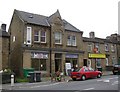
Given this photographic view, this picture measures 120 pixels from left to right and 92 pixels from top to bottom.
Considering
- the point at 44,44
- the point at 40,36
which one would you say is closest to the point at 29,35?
the point at 40,36

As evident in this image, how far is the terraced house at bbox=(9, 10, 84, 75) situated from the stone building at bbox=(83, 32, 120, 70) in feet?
13.8

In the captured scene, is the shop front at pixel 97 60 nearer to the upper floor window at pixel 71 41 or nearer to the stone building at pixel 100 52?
the stone building at pixel 100 52

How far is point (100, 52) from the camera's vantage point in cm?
4500

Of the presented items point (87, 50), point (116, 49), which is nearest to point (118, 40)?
point (116, 49)

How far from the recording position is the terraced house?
32.2m

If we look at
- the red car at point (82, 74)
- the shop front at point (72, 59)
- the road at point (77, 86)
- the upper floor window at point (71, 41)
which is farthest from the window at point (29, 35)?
the road at point (77, 86)

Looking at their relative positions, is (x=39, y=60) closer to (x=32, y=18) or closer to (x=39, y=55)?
(x=39, y=55)

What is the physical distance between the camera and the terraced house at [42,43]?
105 feet

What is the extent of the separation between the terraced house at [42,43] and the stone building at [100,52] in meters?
4.21

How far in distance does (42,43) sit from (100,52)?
49.0ft

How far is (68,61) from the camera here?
3703 cm

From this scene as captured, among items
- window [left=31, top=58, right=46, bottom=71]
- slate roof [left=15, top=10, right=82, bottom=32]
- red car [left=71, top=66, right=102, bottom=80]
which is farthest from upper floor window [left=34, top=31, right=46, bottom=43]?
red car [left=71, top=66, right=102, bottom=80]

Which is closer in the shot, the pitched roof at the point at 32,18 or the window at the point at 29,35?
the window at the point at 29,35

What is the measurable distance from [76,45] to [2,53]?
12.4 meters
